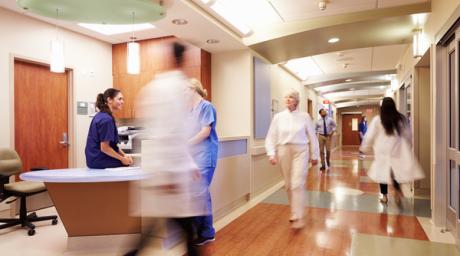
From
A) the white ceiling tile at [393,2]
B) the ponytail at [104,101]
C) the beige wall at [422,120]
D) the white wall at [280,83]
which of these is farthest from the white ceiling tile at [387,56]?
the ponytail at [104,101]

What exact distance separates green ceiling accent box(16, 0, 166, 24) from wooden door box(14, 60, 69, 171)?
65.3 inches

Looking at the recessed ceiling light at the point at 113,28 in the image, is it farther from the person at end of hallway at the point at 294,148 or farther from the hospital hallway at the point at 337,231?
the hospital hallway at the point at 337,231

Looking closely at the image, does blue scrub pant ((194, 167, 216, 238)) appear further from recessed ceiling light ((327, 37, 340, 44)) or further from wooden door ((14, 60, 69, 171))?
recessed ceiling light ((327, 37, 340, 44))

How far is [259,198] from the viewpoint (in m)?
5.05

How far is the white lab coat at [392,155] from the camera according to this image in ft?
10.8

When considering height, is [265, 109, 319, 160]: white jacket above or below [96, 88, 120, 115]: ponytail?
below

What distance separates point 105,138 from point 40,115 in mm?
2598

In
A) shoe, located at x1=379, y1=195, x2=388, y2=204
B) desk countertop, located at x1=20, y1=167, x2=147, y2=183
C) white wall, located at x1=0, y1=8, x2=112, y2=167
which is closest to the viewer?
desk countertop, located at x1=20, y1=167, x2=147, y2=183

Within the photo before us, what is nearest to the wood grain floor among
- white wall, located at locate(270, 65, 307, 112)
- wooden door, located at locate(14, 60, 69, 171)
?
white wall, located at locate(270, 65, 307, 112)

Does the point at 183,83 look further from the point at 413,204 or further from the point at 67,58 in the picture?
the point at 413,204

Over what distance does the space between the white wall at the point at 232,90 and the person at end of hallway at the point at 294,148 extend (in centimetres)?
146

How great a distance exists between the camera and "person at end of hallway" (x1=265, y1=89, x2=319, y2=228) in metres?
3.56

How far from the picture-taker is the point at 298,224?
3613 millimetres

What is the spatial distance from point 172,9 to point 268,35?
6.12 feet
